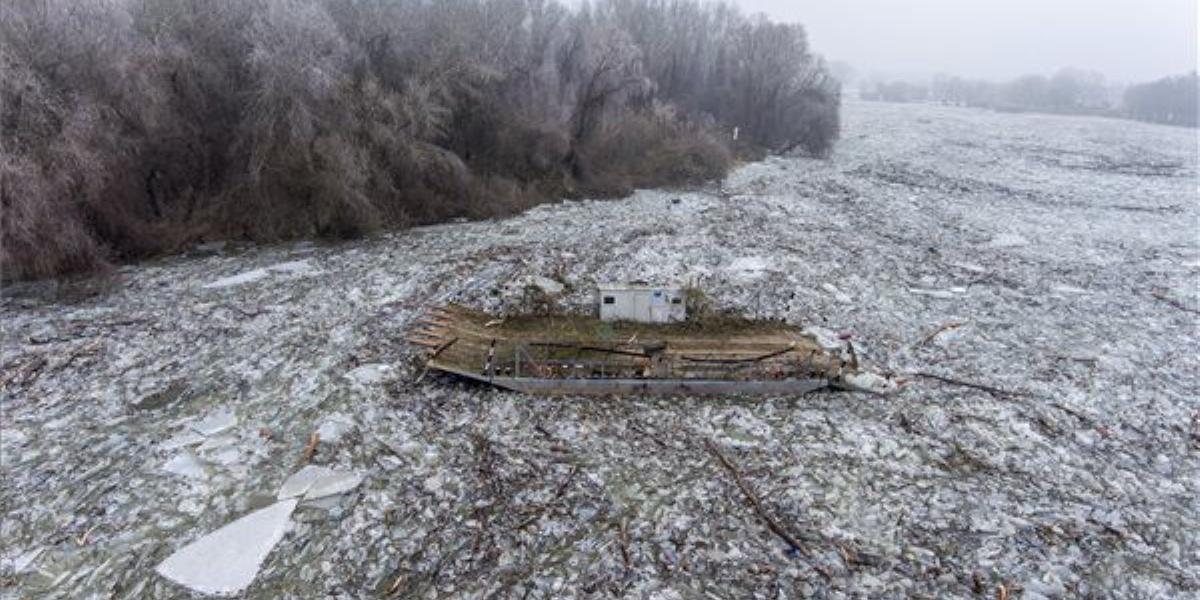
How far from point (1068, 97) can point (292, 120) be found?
108 meters

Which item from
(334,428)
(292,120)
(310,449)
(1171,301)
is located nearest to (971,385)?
(1171,301)

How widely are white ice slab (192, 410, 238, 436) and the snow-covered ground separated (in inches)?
1.5

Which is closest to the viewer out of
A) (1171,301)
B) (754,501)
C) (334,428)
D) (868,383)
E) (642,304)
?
(754,501)

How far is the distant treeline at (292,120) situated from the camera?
46.2 feet

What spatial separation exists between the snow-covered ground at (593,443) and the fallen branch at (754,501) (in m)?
0.10

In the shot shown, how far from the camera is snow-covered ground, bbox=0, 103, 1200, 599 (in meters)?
7.13

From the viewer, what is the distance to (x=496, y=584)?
685cm

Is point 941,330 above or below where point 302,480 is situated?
above

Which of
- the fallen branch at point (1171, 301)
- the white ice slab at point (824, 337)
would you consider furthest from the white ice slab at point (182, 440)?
the fallen branch at point (1171, 301)

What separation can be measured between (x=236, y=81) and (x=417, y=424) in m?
13.7

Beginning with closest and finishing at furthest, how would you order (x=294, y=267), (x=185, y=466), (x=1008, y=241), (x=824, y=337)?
(x=185, y=466) → (x=824, y=337) → (x=294, y=267) → (x=1008, y=241)

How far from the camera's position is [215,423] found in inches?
365

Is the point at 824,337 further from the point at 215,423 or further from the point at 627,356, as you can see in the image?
the point at 215,423

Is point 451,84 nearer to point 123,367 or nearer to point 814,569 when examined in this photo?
point 123,367
